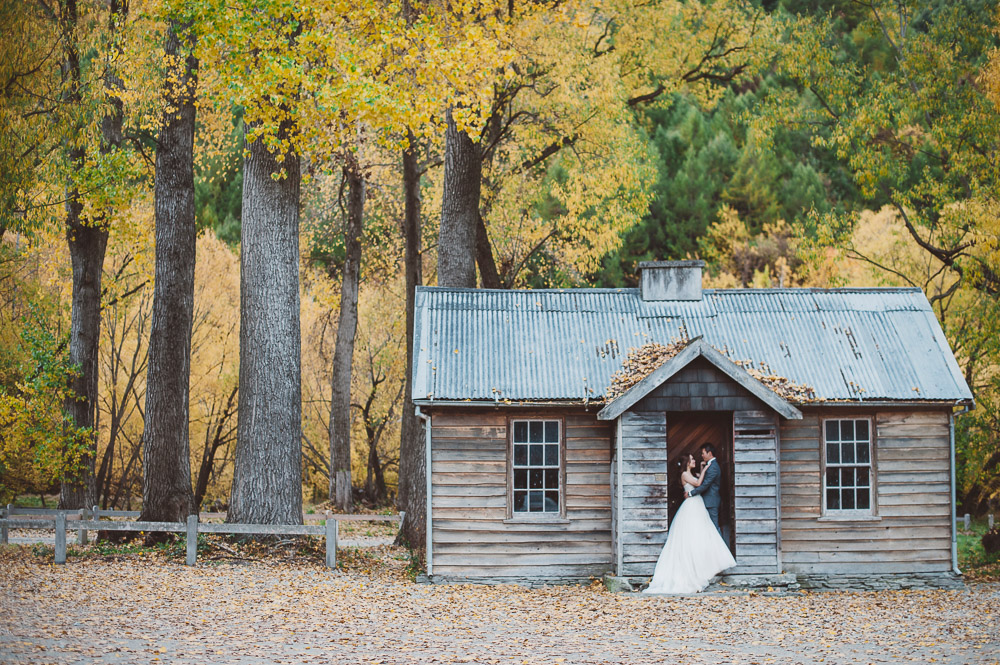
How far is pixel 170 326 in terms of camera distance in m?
16.2

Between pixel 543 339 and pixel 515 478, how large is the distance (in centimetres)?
238

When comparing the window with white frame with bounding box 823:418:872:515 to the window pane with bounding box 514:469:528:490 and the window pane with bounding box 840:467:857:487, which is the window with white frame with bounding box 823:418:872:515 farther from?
the window pane with bounding box 514:469:528:490

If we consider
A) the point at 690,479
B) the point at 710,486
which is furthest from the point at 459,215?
the point at 710,486

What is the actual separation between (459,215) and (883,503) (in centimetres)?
885

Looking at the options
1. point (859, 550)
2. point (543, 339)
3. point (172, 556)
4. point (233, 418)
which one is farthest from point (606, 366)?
point (233, 418)

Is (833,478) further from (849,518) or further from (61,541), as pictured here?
(61,541)

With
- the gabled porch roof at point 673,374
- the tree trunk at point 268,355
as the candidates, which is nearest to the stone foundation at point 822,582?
the gabled porch roof at point 673,374

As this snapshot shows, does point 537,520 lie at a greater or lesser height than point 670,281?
lesser

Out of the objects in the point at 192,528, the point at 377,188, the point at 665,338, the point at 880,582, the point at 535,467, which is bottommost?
the point at 880,582

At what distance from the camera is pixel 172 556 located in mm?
15164

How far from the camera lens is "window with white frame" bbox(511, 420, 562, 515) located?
14.8 m

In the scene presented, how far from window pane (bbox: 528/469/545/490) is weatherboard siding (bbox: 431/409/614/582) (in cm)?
38

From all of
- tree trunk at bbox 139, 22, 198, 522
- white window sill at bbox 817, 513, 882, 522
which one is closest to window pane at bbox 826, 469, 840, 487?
white window sill at bbox 817, 513, 882, 522

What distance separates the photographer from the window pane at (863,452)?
15039 mm
